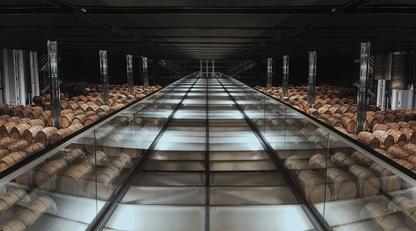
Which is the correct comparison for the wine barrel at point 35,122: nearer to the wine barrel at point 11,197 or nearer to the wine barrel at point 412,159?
the wine barrel at point 11,197

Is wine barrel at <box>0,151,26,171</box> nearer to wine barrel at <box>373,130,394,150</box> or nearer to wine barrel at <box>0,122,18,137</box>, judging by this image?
wine barrel at <box>0,122,18,137</box>

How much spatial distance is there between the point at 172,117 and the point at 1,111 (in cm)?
600

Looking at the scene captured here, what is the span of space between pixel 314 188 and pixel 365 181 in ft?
2.23

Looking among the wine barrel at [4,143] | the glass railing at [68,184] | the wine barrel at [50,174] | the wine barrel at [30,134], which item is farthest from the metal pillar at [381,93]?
the wine barrel at [50,174]

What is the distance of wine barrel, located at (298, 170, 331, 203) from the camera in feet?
16.1

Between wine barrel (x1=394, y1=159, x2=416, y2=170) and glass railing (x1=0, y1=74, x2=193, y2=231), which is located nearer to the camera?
glass railing (x1=0, y1=74, x2=193, y2=231)

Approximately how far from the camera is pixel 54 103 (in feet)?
37.1

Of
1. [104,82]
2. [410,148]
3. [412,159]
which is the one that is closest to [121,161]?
[412,159]

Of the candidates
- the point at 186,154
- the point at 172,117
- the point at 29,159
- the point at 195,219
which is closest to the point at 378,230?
the point at 195,219

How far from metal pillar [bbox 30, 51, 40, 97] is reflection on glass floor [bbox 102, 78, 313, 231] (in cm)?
1985

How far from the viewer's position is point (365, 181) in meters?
4.58

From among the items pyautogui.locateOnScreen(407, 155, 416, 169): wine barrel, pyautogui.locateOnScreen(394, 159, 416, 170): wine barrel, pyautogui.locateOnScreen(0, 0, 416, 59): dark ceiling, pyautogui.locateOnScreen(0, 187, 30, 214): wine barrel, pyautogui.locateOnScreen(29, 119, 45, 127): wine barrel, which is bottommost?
A: pyautogui.locateOnScreen(394, 159, 416, 170): wine barrel

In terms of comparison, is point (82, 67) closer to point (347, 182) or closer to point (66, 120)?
point (66, 120)

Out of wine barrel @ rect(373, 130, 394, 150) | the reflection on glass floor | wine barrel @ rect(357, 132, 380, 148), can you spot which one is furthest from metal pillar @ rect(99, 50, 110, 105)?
wine barrel @ rect(373, 130, 394, 150)
